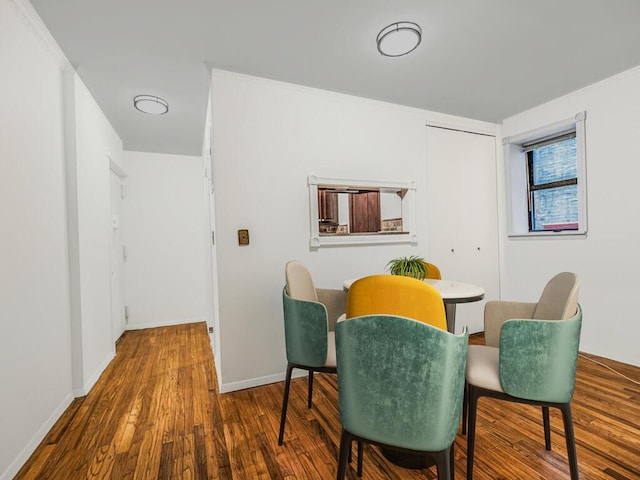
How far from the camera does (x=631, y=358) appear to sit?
8.64 feet

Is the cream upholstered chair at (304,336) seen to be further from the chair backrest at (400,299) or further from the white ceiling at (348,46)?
the white ceiling at (348,46)

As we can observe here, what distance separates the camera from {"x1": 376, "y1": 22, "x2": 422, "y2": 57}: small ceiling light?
1.99 meters

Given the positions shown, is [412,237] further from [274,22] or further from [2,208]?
[2,208]

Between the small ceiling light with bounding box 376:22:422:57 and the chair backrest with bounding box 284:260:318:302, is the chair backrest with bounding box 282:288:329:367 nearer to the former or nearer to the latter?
the chair backrest with bounding box 284:260:318:302

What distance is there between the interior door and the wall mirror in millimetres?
2558

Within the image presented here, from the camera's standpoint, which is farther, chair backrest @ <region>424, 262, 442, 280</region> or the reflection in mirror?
the reflection in mirror

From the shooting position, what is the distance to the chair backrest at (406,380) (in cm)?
96

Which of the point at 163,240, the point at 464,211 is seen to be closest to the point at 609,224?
the point at 464,211

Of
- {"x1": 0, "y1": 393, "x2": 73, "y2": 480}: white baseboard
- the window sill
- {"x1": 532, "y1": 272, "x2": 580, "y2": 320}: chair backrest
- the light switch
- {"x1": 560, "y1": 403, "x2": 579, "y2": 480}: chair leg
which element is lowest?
{"x1": 0, "y1": 393, "x2": 73, "y2": 480}: white baseboard

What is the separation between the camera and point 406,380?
0.98 meters

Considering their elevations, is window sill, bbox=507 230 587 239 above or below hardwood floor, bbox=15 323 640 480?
above

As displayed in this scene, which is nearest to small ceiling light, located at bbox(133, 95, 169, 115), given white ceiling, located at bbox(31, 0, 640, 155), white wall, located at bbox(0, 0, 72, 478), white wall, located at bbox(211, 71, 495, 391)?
white ceiling, located at bbox(31, 0, 640, 155)

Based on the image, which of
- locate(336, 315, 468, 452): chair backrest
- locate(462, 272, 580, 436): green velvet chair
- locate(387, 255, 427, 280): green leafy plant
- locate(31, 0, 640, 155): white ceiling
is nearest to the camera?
locate(336, 315, 468, 452): chair backrest

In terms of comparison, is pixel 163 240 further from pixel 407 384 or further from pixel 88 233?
pixel 407 384
